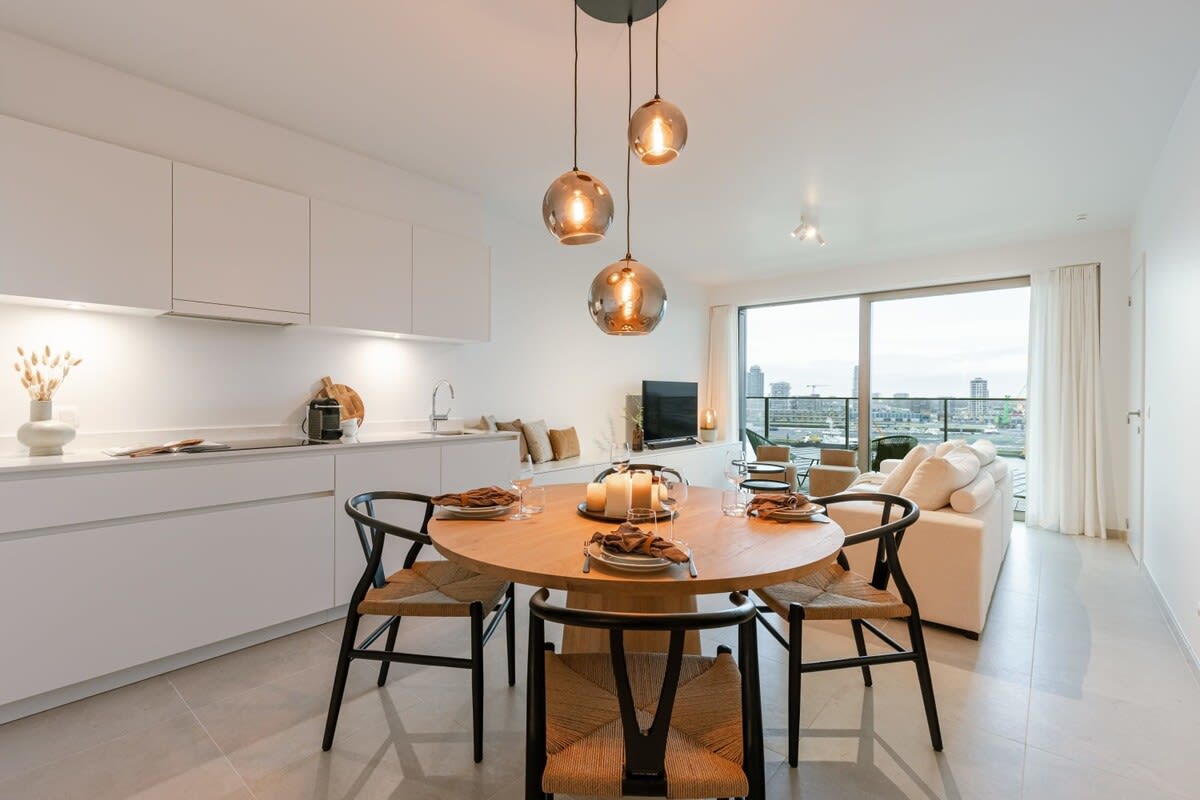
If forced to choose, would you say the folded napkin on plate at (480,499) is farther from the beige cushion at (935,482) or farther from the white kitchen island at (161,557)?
the beige cushion at (935,482)

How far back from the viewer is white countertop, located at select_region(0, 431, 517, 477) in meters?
2.05

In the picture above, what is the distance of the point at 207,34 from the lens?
2217 mm

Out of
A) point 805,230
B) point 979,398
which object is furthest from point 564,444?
point 979,398

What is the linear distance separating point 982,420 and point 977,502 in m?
3.40

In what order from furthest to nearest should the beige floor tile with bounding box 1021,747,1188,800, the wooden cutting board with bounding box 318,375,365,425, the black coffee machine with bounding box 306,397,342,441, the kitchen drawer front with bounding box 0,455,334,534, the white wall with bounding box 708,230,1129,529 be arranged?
the white wall with bounding box 708,230,1129,529 < the wooden cutting board with bounding box 318,375,365,425 < the black coffee machine with bounding box 306,397,342,441 < the kitchen drawer front with bounding box 0,455,334,534 < the beige floor tile with bounding box 1021,747,1188,800

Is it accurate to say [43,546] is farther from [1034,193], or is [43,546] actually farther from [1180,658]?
[1034,193]

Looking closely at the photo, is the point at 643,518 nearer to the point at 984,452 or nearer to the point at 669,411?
the point at 984,452

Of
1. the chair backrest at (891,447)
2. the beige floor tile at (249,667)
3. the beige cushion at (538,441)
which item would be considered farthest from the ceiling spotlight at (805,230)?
the beige floor tile at (249,667)

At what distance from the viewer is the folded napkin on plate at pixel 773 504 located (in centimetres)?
198

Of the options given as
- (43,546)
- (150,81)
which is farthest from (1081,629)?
(150,81)

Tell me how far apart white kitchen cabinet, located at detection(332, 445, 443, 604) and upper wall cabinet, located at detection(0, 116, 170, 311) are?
114cm

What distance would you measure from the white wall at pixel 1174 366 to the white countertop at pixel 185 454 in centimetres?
363

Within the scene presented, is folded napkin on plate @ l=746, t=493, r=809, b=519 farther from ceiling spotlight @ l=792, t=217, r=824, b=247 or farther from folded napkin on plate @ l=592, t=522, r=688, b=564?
ceiling spotlight @ l=792, t=217, r=824, b=247

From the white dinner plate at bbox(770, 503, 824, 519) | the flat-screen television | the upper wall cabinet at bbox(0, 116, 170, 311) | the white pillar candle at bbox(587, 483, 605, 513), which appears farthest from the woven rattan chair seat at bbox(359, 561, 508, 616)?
the flat-screen television
